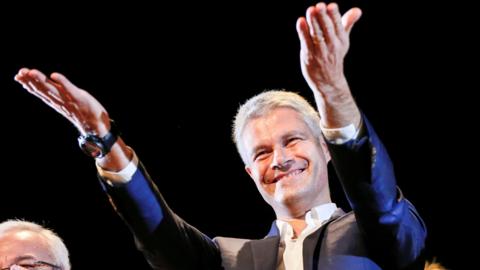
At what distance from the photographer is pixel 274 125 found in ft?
7.04

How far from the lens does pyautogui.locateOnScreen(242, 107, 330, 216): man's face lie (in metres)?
2.07

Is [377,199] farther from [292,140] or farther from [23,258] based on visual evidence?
[23,258]

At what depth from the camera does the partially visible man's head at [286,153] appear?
6.82 feet

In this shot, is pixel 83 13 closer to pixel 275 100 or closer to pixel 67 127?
pixel 67 127

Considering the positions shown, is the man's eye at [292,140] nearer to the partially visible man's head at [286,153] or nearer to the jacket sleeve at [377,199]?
the partially visible man's head at [286,153]

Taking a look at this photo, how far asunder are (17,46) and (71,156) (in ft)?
2.76

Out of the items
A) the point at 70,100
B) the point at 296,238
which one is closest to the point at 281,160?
the point at 296,238

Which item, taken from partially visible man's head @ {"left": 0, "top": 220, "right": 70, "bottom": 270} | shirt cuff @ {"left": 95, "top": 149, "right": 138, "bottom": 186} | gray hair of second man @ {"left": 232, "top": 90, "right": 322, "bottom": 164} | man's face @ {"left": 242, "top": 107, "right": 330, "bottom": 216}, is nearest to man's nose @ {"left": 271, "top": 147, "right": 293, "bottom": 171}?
man's face @ {"left": 242, "top": 107, "right": 330, "bottom": 216}

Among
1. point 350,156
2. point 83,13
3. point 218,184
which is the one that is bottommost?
point 218,184

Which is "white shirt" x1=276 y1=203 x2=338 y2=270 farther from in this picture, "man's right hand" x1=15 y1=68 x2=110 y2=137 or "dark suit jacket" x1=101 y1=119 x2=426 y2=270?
"man's right hand" x1=15 y1=68 x2=110 y2=137

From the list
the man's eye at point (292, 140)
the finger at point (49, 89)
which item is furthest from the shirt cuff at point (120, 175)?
the man's eye at point (292, 140)

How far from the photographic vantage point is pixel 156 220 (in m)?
1.80

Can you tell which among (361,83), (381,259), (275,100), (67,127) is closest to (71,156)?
(67,127)

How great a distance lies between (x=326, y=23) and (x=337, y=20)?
0.03m
